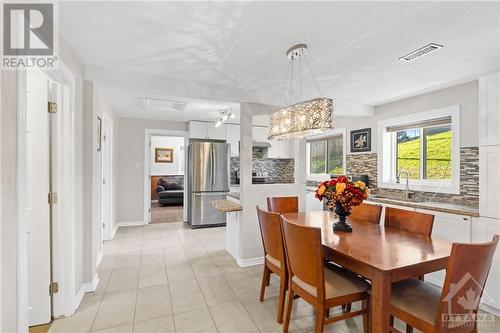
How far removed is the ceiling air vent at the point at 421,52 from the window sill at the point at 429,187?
5.79 ft

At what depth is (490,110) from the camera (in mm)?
2291

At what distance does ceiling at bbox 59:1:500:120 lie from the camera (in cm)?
160

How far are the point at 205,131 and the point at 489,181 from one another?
4555mm

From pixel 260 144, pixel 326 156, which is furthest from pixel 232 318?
pixel 326 156

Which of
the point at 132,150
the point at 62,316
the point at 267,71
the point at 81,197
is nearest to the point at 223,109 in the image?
the point at 267,71

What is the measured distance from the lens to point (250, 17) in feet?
5.47

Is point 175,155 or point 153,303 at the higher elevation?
point 175,155

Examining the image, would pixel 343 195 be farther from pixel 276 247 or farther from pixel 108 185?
pixel 108 185

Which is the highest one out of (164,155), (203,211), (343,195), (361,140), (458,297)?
(361,140)

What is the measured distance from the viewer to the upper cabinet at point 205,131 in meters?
5.25

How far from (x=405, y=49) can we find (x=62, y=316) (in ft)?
12.5

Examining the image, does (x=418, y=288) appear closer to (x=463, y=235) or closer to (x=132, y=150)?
(x=463, y=235)

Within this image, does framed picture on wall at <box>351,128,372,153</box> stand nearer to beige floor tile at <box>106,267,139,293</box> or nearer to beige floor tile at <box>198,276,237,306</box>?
beige floor tile at <box>198,276,237,306</box>

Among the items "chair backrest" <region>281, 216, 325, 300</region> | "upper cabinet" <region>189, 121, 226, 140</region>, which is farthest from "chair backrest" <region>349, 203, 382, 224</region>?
"upper cabinet" <region>189, 121, 226, 140</region>
